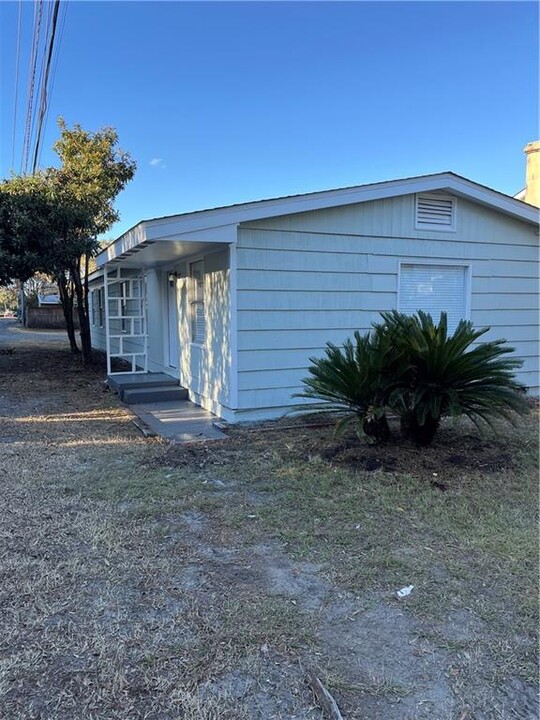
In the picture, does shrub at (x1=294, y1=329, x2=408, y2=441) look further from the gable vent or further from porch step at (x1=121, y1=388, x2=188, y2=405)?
porch step at (x1=121, y1=388, x2=188, y2=405)

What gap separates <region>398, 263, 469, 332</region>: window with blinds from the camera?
7.43 meters

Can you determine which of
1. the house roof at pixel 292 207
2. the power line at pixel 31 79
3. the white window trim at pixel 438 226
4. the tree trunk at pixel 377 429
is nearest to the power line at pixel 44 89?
the power line at pixel 31 79

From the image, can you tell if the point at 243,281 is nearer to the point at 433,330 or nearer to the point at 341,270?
the point at 341,270

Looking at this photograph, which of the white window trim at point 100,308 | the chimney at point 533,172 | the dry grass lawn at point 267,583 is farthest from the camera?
the white window trim at point 100,308

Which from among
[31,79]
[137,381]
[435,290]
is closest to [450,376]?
[435,290]

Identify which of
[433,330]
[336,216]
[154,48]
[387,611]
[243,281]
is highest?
[154,48]

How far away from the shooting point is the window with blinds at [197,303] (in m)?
7.73

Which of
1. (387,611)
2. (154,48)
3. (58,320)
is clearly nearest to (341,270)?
(387,611)

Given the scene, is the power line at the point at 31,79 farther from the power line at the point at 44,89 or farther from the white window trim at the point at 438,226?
the white window trim at the point at 438,226

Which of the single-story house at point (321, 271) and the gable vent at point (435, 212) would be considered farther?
the gable vent at point (435, 212)

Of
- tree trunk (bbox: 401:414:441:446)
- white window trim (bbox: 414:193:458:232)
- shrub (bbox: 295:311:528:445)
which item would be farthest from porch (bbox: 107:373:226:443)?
white window trim (bbox: 414:193:458:232)

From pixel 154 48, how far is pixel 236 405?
8.73 metres

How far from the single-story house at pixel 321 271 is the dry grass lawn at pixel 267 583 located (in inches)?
79.4

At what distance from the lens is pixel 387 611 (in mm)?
2428
